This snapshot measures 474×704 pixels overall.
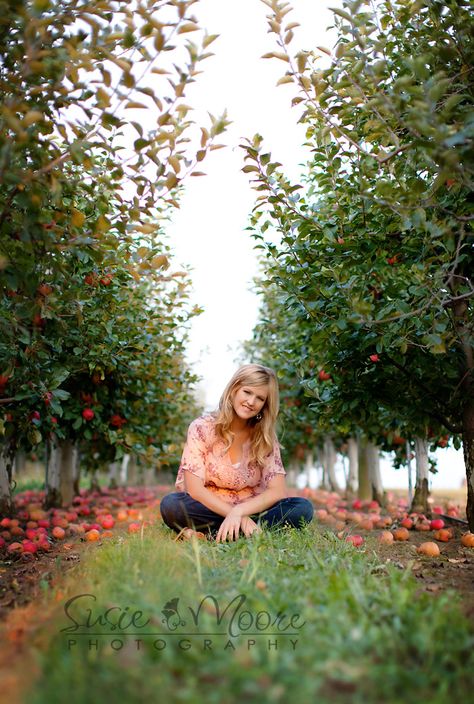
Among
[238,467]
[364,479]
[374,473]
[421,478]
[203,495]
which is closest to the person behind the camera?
[203,495]

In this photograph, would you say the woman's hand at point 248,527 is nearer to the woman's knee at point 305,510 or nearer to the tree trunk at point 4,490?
the woman's knee at point 305,510

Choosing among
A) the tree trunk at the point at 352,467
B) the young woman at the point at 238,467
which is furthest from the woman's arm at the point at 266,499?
the tree trunk at the point at 352,467

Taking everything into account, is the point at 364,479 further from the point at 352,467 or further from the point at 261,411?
the point at 261,411

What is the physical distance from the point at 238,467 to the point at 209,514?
41 centimetres

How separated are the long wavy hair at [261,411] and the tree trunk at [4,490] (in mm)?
2781

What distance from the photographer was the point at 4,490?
6332 millimetres

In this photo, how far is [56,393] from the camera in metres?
3.95

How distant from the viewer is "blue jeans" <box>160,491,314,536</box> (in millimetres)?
4430

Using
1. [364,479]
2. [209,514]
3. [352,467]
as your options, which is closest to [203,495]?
[209,514]

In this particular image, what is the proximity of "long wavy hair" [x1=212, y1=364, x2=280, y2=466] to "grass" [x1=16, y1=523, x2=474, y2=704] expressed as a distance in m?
1.69

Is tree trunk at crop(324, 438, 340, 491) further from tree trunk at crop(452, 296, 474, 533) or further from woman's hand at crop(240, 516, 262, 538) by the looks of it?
woman's hand at crop(240, 516, 262, 538)

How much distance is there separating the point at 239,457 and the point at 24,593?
79.7 inches

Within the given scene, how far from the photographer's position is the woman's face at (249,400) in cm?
441

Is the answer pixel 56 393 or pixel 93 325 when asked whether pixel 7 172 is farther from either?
pixel 93 325
